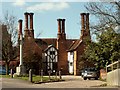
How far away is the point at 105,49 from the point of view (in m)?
46.3

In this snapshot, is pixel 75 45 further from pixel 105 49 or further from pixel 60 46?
pixel 105 49

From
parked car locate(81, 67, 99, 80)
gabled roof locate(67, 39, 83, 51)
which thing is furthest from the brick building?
parked car locate(81, 67, 99, 80)

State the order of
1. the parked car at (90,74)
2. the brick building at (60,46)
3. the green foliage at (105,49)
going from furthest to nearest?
the brick building at (60,46), the parked car at (90,74), the green foliage at (105,49)

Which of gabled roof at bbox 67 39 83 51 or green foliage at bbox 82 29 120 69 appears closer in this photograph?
green foliage at bbox 82 29 120 69

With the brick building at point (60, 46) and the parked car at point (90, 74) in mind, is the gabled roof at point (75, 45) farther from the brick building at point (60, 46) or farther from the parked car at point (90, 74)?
the parked car at point (90, 74)

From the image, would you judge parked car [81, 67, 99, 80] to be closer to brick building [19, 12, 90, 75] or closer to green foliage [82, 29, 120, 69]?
green foliage [82, 29, 120, 69]

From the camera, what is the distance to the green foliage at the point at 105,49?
40050mm

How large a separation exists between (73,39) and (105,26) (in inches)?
1954

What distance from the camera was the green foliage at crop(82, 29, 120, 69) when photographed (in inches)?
1577

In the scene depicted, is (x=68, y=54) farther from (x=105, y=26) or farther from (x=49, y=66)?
(x=105, y=26)

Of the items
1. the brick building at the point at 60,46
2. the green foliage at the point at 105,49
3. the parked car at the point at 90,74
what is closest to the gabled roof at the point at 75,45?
the brick building at the point at 60,46

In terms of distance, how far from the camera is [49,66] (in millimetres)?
79500

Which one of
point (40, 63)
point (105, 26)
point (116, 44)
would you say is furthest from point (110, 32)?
point (40, 63)

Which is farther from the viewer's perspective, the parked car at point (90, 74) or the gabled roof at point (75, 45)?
the gabled roof at point (75, 45)
